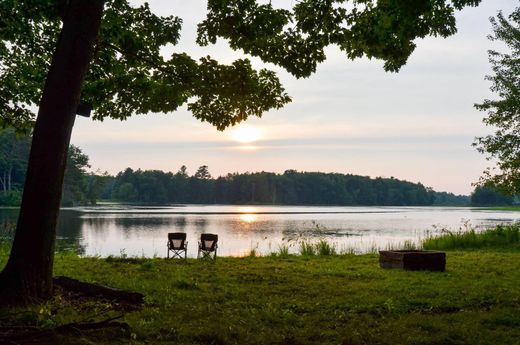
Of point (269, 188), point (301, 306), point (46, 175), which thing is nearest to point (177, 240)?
point (301, 306)

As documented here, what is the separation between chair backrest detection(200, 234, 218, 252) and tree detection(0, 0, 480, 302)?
17.3ft

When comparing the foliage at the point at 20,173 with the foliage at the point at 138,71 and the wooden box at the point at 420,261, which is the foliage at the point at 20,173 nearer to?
the foliage at the point at 138,71

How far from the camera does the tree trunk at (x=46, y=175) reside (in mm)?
7027

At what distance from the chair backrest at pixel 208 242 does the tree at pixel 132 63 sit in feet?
17.3

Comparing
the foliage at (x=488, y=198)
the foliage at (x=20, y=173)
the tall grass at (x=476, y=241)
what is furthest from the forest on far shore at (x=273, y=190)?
the tall grass at (x=476, y=241)

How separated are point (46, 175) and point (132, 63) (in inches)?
179

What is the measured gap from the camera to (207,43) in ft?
35.4

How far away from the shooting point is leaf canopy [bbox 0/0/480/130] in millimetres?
9227

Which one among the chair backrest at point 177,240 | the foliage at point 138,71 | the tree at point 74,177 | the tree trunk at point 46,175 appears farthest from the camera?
the tree at point 74,177

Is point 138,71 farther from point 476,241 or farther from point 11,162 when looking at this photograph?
point 11,162

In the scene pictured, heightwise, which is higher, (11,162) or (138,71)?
(11,162)

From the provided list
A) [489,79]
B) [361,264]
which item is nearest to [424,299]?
[361,264]

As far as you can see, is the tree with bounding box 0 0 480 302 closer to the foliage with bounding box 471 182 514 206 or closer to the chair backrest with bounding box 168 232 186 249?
the chair backrest with bounding box 168 232 186 249

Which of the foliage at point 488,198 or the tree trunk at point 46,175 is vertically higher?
the foliage at point 488,198
